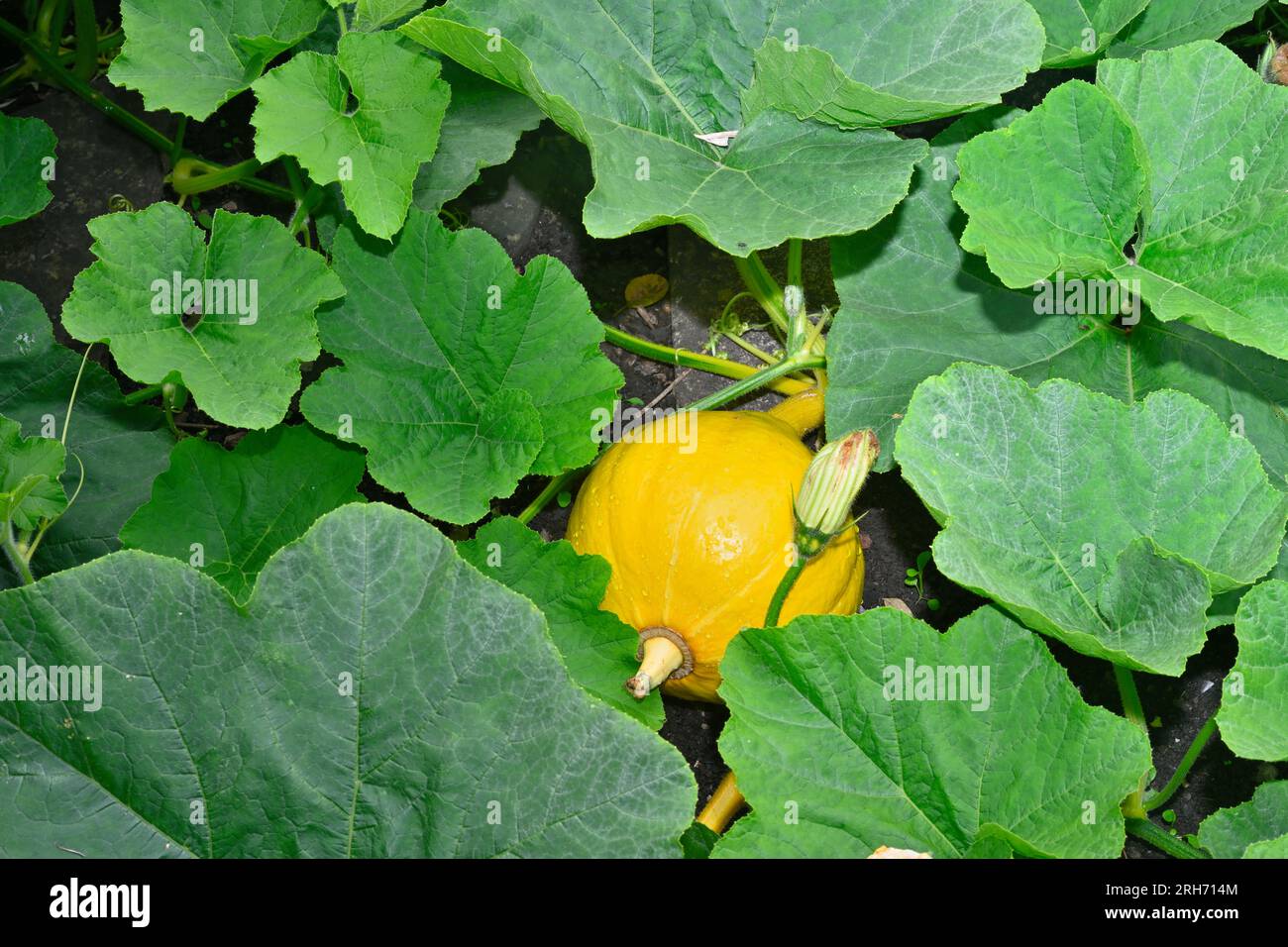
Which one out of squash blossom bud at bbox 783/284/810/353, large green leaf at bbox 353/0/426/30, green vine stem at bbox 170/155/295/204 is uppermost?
large green leaf at bbox 353/0/426/30

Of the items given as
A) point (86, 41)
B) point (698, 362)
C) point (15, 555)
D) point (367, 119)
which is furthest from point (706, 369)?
point (86, 41)

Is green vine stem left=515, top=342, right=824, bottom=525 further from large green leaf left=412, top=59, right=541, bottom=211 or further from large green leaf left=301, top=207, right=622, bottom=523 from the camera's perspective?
large green leaf left=412, top=59, right=541, bottom=211

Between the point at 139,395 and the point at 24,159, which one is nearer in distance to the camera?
the point at 24,159

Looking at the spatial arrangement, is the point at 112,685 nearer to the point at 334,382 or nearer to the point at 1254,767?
the point at 334,382

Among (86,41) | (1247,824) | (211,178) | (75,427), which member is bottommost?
(1247,824)

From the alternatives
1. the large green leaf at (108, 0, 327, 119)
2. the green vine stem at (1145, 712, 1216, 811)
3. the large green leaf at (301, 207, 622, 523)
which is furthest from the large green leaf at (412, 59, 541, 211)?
the green vine stem at (1145, 712, 1216, 811)

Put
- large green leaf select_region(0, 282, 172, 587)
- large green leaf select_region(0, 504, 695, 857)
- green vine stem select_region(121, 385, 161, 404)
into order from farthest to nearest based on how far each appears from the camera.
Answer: green vine stem select_region(121, 385, 161, 404), large green leaf select_region(0, 282, 172, 587), large green leaf select_region(0, 504, 695, 857)

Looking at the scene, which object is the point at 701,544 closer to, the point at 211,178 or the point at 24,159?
the point at 211,178

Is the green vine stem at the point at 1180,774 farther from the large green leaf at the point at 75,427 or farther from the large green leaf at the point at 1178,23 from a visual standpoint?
the large green leaf at the point at 75,427
